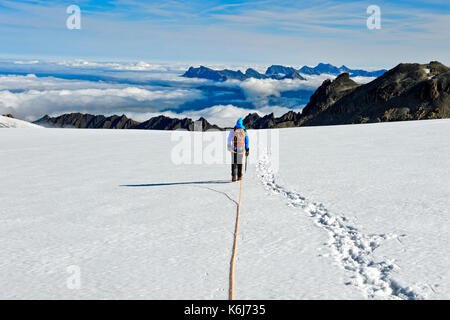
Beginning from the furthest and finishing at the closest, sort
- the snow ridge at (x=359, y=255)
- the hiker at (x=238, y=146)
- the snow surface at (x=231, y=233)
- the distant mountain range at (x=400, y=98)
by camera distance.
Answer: the distant mountain range at (x=400, y=98), the hiker at (x=238, y=146), the snow surface at (x=231, y=233), the snow ridge at (x=359, y=255)

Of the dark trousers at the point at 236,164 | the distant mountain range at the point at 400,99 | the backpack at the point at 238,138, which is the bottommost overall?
the dark trousers at the point at 236,164

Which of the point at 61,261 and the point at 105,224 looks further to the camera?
the point at 105,224

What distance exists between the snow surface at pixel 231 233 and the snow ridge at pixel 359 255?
25 millimetres

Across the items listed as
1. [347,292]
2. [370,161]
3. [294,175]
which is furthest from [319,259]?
[370,161]

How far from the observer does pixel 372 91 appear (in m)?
181

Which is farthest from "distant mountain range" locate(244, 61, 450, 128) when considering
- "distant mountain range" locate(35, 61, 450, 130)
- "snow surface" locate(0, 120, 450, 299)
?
"snow surface" locate(0, 120, 450, 299)

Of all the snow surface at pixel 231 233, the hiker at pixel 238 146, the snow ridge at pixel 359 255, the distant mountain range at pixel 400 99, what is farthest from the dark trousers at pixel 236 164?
the distant mountain range at pixel 400 99

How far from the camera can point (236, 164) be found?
44.6 feet

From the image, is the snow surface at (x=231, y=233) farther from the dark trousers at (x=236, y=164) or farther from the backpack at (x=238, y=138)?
the backpack at (x=238, y=138)

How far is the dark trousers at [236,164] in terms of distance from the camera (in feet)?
43.3

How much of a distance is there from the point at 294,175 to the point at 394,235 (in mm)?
6795

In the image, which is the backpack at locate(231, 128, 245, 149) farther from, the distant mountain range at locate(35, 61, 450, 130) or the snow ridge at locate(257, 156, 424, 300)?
the distant mountain range at locate(35, 61, 450, 130)

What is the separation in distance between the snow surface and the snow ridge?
25mm
